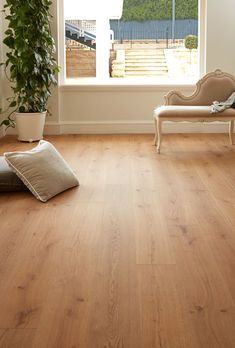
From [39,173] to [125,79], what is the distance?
393cm

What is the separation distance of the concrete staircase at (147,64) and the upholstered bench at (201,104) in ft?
4.32

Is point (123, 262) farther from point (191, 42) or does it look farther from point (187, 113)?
point (191, 42)

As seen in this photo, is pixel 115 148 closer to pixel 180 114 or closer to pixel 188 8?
pixel 180 114

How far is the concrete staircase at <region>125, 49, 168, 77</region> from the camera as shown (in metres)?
8.05

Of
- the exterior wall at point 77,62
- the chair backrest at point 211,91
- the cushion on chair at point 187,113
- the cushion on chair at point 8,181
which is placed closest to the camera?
the cushion on chair at point 8,181

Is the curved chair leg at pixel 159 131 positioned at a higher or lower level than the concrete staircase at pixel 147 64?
lower

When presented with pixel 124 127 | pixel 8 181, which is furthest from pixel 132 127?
pixel 8 181

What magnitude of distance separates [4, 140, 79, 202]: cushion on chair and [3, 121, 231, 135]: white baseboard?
3186 millimetres

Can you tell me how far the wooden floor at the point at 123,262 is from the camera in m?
2.29

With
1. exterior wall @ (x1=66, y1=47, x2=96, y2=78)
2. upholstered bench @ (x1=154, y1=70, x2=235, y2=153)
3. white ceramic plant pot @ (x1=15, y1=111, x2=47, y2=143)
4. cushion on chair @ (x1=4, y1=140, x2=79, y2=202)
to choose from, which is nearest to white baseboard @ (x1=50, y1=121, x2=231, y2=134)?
white ceramic plant pot @ (x1=15, y1=111, x2=47, y2=143)

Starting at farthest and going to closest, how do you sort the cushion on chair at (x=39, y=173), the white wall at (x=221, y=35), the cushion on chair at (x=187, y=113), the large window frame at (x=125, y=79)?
the large window frame at (x=125, y=79)
the white wall at (x=221, y=35)
the cushion on chair at (x=187, y=113)
the cushion on chair at (x=39, y=173)

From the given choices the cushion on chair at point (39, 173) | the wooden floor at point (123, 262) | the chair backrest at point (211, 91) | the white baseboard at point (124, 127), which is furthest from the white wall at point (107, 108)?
the cushion on chair at point (39, 173)

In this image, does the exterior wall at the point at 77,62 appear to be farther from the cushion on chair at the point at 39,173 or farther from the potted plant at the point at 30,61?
the cushion on chair at the point at 39,173

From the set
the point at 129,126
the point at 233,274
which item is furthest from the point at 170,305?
the point at 129,126
